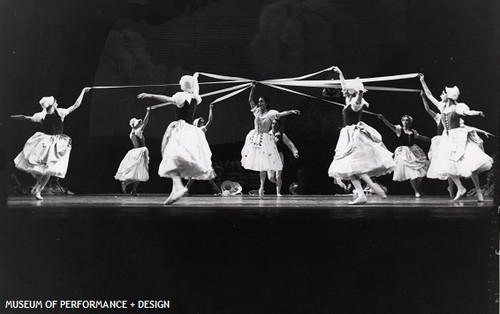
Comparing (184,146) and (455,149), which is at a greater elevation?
(184,146)

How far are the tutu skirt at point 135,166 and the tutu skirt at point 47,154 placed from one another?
470 mm

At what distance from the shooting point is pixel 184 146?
4.79 metres

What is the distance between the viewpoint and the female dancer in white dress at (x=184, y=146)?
15.7 ft

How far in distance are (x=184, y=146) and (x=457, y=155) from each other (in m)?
2.39

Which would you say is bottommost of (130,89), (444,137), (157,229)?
(157,229)

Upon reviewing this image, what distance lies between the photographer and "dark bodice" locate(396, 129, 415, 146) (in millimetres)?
5301

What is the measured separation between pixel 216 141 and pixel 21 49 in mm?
1767

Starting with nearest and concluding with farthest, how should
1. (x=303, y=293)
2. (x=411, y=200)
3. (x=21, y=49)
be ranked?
(x=303, y=293) → (x=21, y=49) → (x=411, y=200)

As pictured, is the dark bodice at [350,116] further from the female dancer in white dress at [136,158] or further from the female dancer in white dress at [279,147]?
the female dancer in white dress at [136,158]

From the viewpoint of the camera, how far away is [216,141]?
5.05 meters

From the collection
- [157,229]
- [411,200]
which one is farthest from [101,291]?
[411,200]

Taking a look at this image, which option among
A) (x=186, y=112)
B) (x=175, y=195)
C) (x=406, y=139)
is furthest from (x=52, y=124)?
(x=406, y=139)

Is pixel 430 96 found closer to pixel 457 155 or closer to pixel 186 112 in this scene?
pixel 457 155

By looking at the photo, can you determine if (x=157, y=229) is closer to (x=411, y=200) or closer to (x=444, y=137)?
(x=411, y=200)
